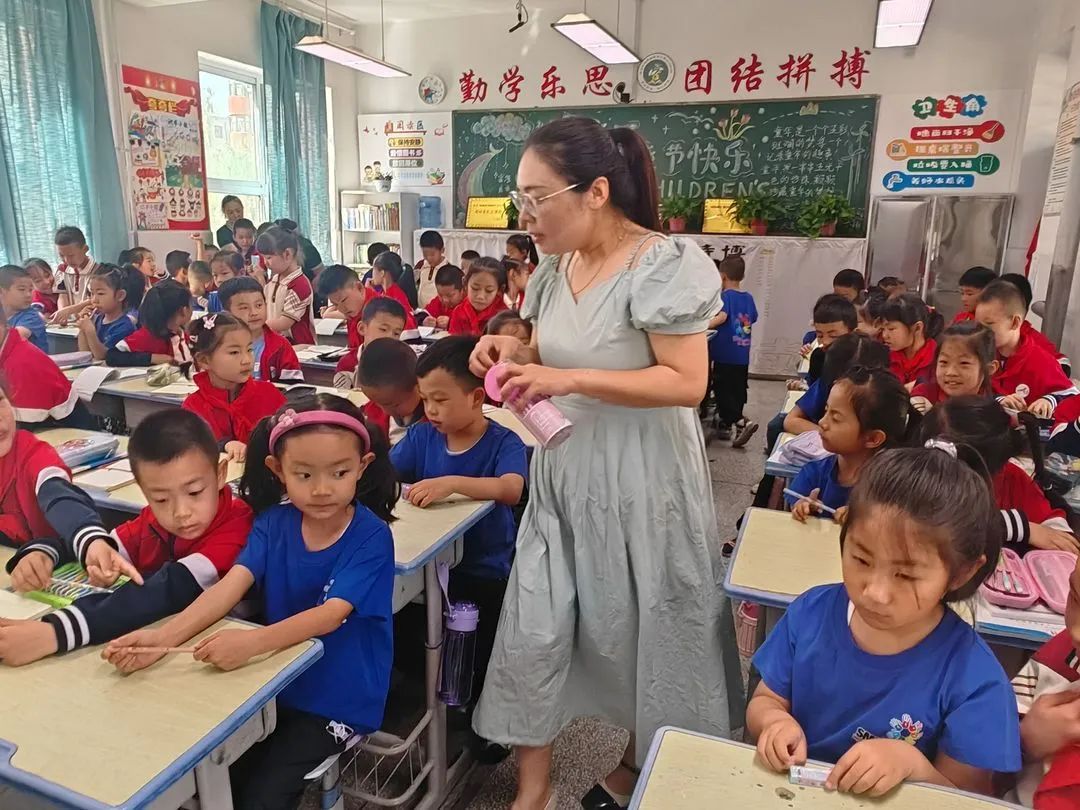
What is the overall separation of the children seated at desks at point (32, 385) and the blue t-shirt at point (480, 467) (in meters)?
1.30

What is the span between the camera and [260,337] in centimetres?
342

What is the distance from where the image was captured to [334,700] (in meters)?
1.39

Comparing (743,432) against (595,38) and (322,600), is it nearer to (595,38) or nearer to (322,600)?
(595,38)

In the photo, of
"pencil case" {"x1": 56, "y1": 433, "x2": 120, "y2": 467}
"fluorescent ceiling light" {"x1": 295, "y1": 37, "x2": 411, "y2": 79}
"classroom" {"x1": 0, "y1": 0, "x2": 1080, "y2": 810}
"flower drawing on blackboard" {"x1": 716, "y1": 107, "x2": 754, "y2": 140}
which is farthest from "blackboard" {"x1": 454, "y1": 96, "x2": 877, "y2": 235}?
"pencil case" {"x1": 56, "y1": 433, "x2": 120, "y2": 467}

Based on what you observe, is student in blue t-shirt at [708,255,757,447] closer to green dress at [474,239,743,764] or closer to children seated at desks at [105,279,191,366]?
children seated at desks at [105,279,191,366]

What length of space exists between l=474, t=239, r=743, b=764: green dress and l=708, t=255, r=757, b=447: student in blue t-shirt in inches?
140

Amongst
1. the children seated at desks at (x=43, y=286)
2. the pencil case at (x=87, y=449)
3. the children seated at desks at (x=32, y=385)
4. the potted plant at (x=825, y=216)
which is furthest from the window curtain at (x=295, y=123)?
the pencil case at (x=87, y=449)

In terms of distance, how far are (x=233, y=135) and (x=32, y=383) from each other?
18.1 feet

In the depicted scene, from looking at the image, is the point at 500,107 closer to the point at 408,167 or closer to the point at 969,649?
the point at 408,167

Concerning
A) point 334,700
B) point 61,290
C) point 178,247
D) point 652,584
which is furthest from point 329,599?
point 178,247

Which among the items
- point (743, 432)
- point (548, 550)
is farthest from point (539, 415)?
point (743, 432)

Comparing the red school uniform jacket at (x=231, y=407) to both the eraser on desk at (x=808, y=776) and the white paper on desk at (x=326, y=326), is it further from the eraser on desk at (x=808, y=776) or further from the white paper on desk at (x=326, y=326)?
the white paper on desk at (x=326, y=326)

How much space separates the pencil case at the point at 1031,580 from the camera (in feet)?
4.55

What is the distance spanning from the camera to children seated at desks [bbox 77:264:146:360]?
12.9 feet
